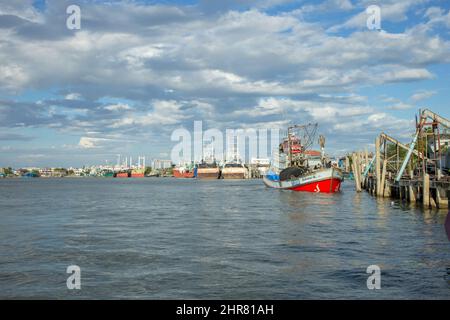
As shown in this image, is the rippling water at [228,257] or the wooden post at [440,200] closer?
the rippling water at [228,257]

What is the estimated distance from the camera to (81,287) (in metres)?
17.6
